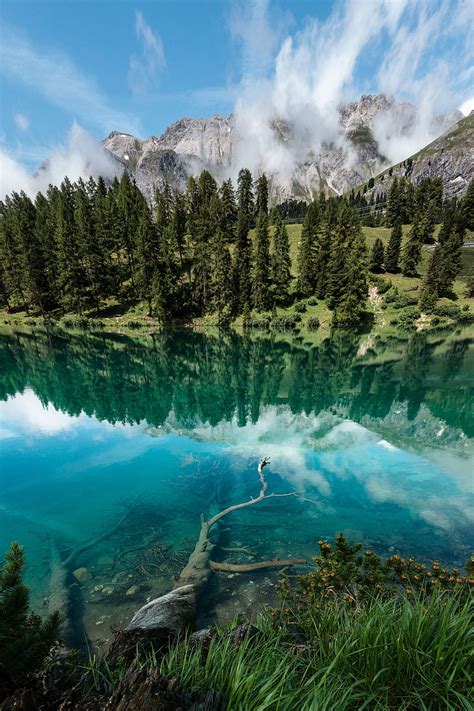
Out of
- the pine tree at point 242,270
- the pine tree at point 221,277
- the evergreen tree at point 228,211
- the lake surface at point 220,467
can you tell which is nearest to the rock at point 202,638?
the lake surface at point 220,467

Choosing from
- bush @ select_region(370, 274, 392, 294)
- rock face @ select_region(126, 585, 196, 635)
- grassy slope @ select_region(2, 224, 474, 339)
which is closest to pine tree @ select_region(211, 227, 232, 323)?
grassy slope @ select_region(2, 224, 474, 339)

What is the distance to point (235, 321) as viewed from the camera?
2655 inches

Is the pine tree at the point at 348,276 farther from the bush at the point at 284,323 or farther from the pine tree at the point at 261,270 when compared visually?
the pine tree at the point at 261,270

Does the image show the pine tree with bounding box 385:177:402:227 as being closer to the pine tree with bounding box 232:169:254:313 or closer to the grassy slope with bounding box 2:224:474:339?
the grassy slope with bounding box 2:224:474:339

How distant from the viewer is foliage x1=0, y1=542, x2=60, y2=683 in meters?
3.16

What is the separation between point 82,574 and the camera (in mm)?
10477

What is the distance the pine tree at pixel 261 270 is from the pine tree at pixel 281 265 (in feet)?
5.64

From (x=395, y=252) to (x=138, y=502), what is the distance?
8312cm

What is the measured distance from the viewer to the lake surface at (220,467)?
35.9 ft

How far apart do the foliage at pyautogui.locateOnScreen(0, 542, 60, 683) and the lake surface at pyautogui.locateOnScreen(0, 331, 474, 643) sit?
19.9ft

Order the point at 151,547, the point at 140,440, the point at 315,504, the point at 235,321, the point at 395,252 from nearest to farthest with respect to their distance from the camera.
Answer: the point at 151,547 < the point at 315,504 < the point at 140,440 < the point at 235,321 < the point at 395,252

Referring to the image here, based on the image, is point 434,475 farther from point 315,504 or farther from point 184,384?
point 184,384

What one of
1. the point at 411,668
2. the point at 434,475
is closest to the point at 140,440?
the point at 434,475

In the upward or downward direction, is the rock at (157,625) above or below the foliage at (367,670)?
below
